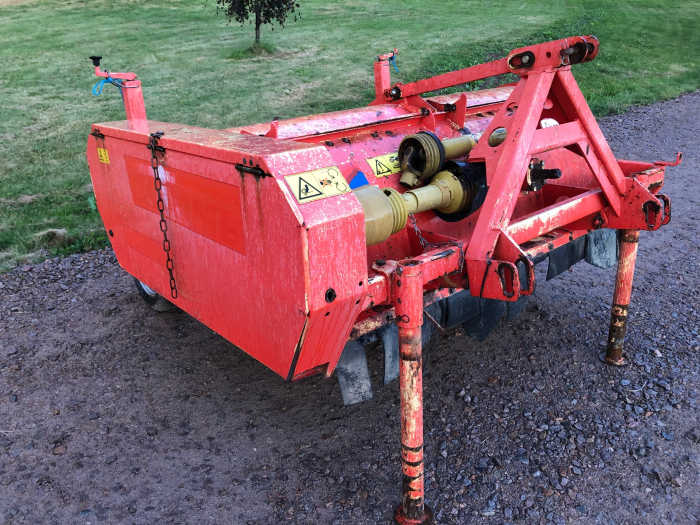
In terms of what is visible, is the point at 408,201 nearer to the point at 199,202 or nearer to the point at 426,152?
the point at 426,152

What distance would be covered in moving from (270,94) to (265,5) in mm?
3120

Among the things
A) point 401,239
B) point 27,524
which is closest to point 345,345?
point 401,239

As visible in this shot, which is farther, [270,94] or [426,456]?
[270,94]

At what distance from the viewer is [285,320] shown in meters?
1.90

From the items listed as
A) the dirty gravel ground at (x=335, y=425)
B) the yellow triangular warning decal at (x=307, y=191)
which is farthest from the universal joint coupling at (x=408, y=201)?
the dirty gravel ground at (x=335, y=425)

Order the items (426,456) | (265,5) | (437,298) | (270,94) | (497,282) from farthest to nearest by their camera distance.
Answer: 1. (265,5)
2. (270,94)
3. (426,456)
4. (437,298)
5. (497,282)

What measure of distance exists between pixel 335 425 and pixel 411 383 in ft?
3.03

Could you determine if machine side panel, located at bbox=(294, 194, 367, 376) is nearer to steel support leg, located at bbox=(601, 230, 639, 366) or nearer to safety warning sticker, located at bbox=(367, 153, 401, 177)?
safety warning sticker, located at bbox=(367, 153, 401, 177)

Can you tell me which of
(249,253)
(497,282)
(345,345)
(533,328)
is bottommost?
(533,328)

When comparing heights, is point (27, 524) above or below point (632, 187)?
below

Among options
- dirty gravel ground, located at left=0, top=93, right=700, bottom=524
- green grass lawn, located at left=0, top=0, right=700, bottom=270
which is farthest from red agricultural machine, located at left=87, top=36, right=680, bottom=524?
green grass lawn, located at left=0, top=0, right=700, bottom=270

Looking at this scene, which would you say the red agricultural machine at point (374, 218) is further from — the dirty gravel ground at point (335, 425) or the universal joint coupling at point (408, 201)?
the dirty gravel ground at point (335, 425)

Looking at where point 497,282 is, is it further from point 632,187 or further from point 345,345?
point 632,187

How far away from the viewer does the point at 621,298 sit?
9.96 ft
